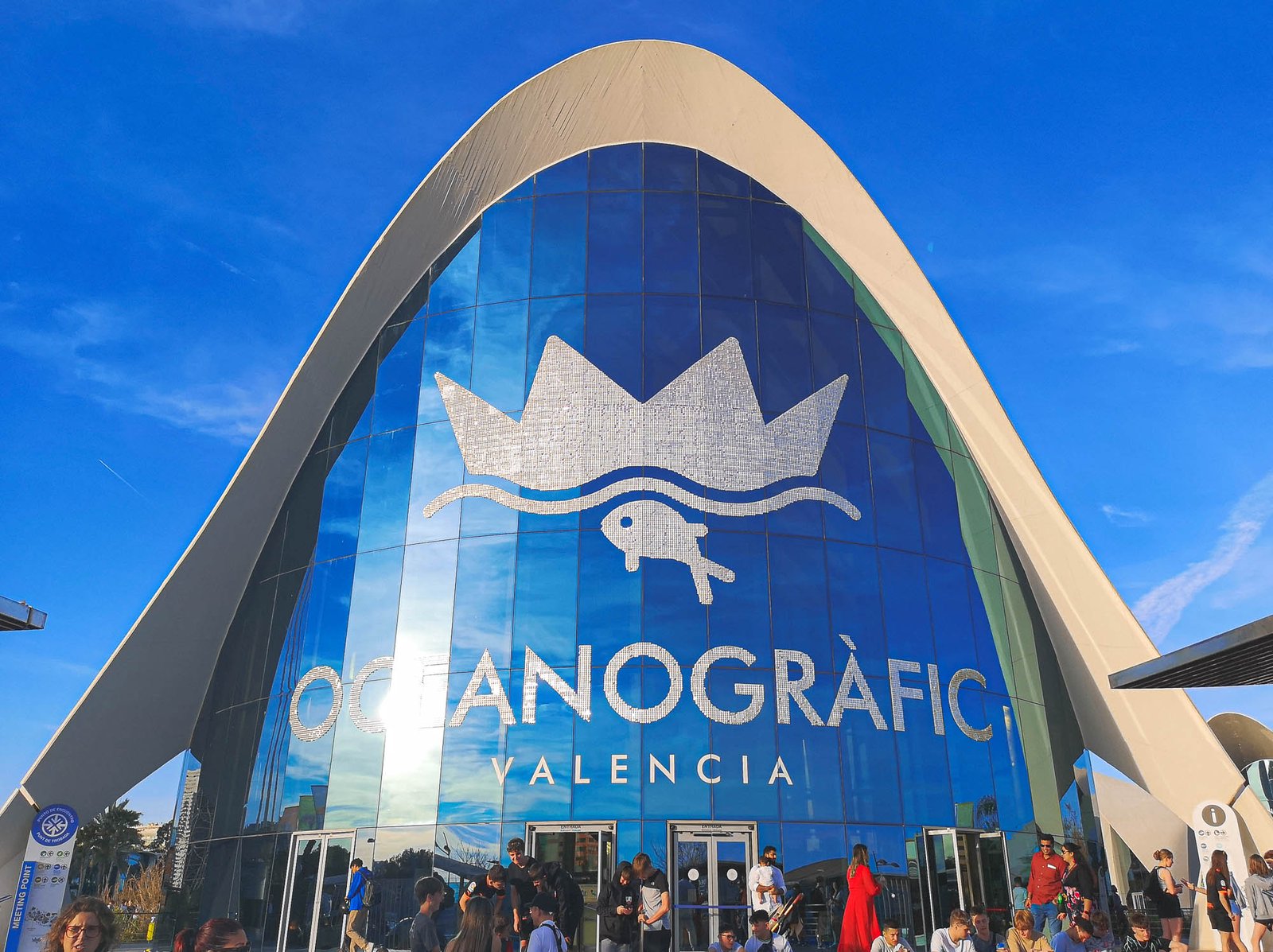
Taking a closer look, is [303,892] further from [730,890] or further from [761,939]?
[761,939]

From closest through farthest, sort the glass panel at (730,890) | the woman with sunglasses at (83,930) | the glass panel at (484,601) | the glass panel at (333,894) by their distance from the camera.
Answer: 1. the woman with sunglasses at (83,930)
2. the glass panel at (730,890)
3. the glass panel at (333,894)
4. the glass panel at (484,601)

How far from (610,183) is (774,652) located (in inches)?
390

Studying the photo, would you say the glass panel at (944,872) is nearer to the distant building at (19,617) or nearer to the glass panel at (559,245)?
the glass panel at (559,245)

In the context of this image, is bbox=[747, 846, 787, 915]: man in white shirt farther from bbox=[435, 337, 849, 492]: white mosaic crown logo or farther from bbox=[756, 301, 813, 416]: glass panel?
bbox=[756, 301, 813, 416]: glass panel

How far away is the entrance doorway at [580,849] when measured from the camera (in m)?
15.7

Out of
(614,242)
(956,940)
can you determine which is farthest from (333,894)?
(614,242)

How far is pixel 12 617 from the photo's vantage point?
11.8m

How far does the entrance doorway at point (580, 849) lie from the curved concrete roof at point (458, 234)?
9.05 metres

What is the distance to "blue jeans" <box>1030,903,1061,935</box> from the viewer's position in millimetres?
15297

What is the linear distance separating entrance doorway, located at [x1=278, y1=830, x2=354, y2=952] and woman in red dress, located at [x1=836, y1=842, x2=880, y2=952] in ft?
27.7

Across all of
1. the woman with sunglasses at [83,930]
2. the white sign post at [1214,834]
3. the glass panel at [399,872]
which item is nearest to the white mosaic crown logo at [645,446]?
the glass panel at [399,872]

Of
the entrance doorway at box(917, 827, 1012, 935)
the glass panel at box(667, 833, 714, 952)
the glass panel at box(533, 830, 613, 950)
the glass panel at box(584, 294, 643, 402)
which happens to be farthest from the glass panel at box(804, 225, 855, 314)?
the glass panel at box(533, 830, 613, 950)

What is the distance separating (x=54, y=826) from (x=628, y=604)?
9782 mm

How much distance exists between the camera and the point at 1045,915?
15.5m
